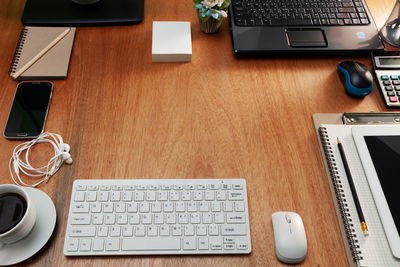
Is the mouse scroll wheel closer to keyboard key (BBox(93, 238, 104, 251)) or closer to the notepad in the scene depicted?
keyboard key (BBox(93, 238, 104, 251))

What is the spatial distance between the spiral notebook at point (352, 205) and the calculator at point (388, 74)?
155 mm

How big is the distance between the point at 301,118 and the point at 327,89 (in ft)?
0.40

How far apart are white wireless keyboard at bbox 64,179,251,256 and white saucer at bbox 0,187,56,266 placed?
0.12ft

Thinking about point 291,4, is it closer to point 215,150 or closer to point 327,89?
point 327,89

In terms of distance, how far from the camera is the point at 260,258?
590mm

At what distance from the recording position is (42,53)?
0.79 metres

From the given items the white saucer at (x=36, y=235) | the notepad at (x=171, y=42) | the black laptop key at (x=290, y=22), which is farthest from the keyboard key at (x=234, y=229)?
the black laptop key at (x=290, y=22)

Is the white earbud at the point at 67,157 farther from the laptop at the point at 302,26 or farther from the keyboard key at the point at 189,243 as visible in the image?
the laptop at the point at 302,26

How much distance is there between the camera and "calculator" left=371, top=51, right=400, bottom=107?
0.78 metres

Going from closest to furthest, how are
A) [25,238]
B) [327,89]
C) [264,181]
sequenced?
[25,238]
[264,181]
[327,89]

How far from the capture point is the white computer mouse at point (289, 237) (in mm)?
572

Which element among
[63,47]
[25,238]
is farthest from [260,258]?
[63,47]

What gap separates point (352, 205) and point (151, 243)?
40cm

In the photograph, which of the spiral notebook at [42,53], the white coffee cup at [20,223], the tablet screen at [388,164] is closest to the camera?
the white coffee cup at [20,223]
